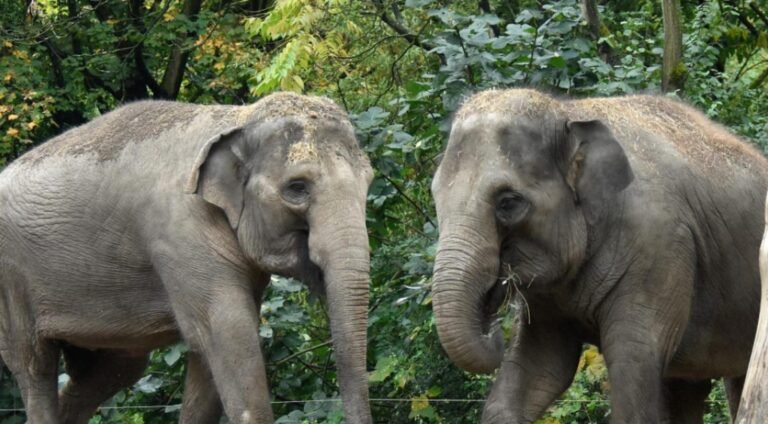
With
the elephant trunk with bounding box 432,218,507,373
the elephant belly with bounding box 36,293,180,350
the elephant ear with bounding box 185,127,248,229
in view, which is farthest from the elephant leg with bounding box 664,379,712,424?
the elephant belly with bounding box 36,293,180,350

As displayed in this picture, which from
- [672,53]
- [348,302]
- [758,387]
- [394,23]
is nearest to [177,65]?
[394,23]

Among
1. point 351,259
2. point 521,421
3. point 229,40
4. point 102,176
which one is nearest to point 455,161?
point 351,259

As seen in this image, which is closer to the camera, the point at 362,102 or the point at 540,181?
the point at 540,181

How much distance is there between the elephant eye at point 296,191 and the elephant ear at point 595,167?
3.68 feet

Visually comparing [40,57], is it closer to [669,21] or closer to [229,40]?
[229,40]

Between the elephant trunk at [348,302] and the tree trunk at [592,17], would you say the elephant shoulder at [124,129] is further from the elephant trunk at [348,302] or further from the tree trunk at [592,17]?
the tree trunk at [592,17]

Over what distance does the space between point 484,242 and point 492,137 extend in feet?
1.49

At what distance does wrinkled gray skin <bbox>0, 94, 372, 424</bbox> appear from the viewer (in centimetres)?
671

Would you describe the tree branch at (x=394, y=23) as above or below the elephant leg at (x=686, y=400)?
above

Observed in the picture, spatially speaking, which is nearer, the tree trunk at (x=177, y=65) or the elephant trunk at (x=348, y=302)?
the elephant trunk at (x=348, y=302)

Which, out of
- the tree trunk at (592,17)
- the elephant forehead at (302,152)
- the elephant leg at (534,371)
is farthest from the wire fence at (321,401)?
the tree trunk at (592,17)

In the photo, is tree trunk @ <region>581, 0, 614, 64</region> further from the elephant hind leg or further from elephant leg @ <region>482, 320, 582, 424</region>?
the elephant hind leg

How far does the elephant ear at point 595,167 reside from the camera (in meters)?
6.38

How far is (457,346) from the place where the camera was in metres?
6.00
